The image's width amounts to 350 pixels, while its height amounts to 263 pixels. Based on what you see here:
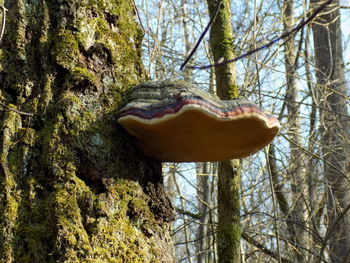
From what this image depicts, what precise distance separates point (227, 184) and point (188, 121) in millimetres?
2088

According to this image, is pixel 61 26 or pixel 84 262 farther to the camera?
pixel 61 26

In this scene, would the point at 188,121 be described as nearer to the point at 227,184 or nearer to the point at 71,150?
the point at 71,150

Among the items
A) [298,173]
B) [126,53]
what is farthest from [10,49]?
[298,173]

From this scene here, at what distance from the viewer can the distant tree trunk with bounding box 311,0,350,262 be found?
20.1ft

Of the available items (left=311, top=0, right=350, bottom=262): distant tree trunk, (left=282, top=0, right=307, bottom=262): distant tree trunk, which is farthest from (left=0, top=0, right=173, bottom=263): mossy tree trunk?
(left=282, top=0, right=307, bottom=262): distant tree trunk

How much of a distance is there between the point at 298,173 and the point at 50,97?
257 inches

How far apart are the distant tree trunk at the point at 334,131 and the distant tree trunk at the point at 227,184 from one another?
1.79m

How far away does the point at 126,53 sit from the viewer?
2260mm

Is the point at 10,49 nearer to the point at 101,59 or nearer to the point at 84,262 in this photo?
the point at 101,59

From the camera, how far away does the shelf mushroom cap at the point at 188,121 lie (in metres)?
1.75

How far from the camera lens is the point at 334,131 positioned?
6.94 m

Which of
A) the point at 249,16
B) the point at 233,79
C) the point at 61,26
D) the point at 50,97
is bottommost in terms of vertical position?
the point at 50,97

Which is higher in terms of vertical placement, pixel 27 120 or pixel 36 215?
pixel 27 120

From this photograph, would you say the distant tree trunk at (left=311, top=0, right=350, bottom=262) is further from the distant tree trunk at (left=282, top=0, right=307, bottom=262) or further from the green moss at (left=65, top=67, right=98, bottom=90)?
the green moss at (left=65, top=67, right=98, bottom=90)
